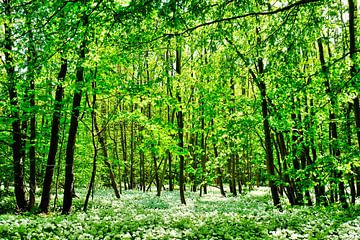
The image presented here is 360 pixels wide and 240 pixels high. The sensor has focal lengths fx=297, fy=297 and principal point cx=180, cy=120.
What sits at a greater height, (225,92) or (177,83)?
(177,83)

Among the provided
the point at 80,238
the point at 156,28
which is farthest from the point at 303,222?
the point at 156,28

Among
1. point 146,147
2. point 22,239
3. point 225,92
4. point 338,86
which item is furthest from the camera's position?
point 225,92

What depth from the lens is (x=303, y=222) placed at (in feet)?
30.5

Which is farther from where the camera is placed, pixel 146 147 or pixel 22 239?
pixel 146 147

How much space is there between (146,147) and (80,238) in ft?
21.8

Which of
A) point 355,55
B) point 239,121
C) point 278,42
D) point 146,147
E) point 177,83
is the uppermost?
point 177,83

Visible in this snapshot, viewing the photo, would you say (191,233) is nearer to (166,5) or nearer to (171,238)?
(171,238)

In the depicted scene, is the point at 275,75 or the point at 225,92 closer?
the point at 275,75

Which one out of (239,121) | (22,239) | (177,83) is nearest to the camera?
(22,239)

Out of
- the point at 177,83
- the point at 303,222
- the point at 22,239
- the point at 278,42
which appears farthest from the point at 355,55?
the point at 177,83

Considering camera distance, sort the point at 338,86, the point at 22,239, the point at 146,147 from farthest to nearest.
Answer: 1. the point at 146,147
2. the point at 338,86
3. the point at 22,239

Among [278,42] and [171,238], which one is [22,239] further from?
[278,42]

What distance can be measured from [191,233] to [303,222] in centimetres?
398

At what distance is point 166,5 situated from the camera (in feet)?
15.0
